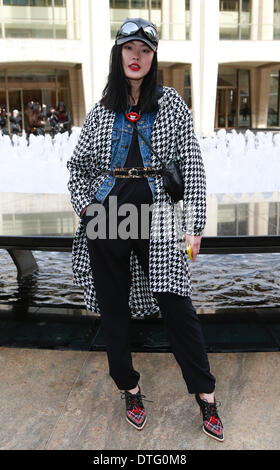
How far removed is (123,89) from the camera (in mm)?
2406

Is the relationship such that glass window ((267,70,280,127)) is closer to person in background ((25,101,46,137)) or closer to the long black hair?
person in background ((25,101,46,137))

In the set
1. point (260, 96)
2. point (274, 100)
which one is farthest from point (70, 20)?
point (274, 100)

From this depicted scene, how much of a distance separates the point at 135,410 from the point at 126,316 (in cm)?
50

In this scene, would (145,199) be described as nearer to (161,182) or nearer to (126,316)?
(161,182)

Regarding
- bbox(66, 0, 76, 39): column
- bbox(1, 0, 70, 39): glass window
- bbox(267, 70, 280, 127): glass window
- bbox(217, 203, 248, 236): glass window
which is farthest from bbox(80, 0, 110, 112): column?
bbox(217, 203, 248, 236): glass window

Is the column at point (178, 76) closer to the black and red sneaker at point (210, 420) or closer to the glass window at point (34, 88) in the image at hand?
the glass window at point (34, 88)

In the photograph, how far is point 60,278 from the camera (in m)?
5.08

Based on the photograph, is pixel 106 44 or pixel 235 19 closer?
pixel 106 44

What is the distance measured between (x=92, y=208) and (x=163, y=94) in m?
0.64

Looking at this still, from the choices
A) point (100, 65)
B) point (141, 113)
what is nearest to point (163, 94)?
point (141, 113)

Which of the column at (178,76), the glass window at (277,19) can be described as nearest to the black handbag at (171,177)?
the column at (178,76)

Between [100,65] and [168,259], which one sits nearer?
[168,259]

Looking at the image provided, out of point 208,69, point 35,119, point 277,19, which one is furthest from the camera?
point 277,19
